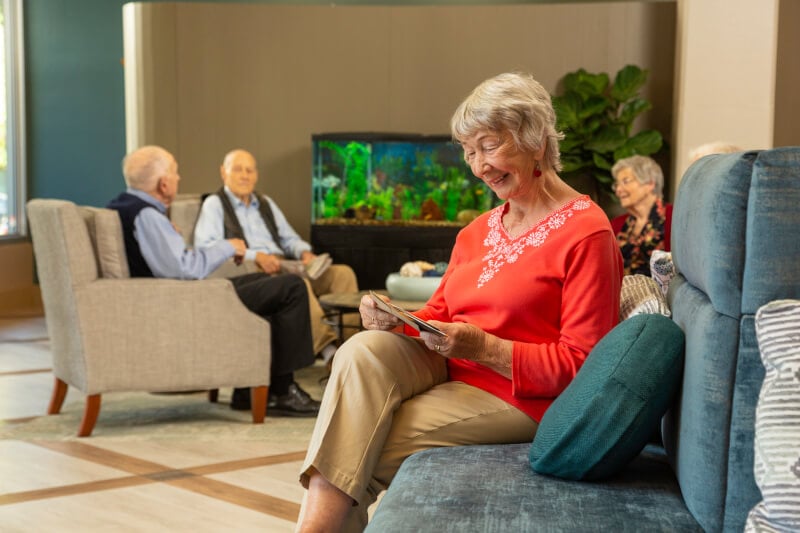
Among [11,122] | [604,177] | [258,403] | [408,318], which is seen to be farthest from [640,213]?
[11,122]

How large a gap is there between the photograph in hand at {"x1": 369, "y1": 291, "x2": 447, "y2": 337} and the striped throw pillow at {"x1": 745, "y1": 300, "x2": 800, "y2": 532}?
26.0 inches

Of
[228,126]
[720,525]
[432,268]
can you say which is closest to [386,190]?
[228,126]

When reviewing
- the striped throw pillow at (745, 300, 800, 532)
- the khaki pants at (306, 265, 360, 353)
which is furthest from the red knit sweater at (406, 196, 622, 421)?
the khaki pants at (306, 265, 360, 353)

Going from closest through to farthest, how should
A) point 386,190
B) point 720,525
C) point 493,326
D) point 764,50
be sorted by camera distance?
1. point 720,525
2. point 493,326
3. point 764,50
4. point 386,190

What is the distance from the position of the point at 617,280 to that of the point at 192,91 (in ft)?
20.4

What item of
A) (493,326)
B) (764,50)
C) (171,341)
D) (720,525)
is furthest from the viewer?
(764,50)

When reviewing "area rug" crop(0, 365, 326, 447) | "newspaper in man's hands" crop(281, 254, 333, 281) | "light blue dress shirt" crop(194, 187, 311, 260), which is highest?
"light blue dress shirt" crop(194, 187, 311, 260)

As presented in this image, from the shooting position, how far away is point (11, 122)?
9.02m

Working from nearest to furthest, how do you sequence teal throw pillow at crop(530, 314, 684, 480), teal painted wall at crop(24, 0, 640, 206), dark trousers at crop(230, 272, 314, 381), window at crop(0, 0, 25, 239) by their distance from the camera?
teal throw pillow at crop(530, 314, 684, 480) < dark trousers at crop(230, 272, 314, 381) < window at crop(0, 0, 25, 239) < teal painted wall at crop(24, 0, 640, 206)

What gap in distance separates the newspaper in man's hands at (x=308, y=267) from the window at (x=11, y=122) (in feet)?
14.0

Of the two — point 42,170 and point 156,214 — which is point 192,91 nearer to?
point 42,170

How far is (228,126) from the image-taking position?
311 inches

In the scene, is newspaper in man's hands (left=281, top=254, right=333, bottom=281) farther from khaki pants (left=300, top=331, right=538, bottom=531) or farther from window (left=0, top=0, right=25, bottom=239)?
window (left=0, top=0, right=25, bottom=239)

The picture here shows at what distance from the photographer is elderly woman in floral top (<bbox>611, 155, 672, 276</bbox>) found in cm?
475
